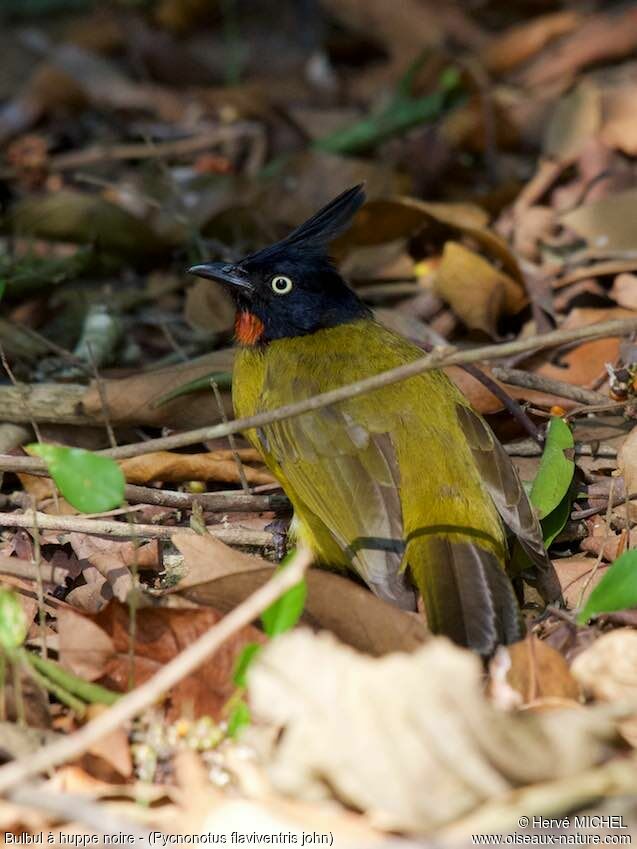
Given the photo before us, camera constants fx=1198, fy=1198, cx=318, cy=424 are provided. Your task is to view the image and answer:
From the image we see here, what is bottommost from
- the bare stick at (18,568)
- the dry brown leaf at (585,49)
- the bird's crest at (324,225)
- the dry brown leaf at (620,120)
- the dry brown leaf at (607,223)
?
the bare stick at (18,568)

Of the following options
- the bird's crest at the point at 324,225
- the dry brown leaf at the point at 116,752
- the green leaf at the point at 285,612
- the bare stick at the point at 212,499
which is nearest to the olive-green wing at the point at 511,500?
the bare stick at the point at 212,499

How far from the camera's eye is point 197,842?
2646 millimetres

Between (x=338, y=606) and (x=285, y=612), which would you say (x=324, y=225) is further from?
(x=285, y=612)

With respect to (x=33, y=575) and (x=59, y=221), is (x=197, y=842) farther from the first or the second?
(x=59, y=221)

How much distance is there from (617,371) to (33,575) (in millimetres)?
2250

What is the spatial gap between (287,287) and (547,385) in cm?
110

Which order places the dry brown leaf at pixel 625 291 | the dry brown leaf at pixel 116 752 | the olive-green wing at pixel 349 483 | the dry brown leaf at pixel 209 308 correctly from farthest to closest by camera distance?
the dry brown leaf at pixel 209 308, the dry brown leaf at pixel 625 291, the olive-green wing at pixel 349 483, the dry brown leaf at pixel 116 752

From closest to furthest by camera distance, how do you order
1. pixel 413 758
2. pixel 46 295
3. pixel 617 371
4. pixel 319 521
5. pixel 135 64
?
pixel 413 758 → pixel 319 521 → pixel 617 371 → pixel 46 295 → pixel 135 64

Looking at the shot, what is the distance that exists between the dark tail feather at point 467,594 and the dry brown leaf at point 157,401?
1.48 meters

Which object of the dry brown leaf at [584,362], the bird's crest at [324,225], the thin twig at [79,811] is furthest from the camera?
the dry brown leaf at [584,362]

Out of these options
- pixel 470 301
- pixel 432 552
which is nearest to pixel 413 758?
pixel 432 552

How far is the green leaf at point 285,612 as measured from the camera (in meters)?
2.95

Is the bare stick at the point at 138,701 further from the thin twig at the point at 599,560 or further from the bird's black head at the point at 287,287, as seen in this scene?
the bird's black head at the point at 287,287

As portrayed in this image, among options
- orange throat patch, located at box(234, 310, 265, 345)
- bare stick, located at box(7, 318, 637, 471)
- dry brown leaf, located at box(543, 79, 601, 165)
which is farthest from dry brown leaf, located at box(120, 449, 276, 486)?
dry brown leaf, located at box(543, 79, 601, 165)
